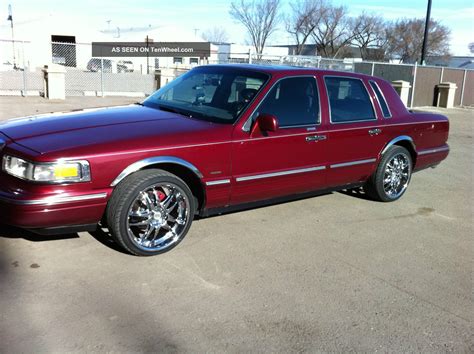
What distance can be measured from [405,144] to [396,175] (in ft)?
1.40

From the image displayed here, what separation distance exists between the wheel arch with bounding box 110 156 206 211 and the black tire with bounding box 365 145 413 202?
8.48 ft

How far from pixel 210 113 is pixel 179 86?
0.89 metres

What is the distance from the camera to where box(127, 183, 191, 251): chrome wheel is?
411 cm

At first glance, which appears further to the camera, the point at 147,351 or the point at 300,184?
the point at 300,184

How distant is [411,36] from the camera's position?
6400 centimetres

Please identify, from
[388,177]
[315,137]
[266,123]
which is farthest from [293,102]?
[388,177]

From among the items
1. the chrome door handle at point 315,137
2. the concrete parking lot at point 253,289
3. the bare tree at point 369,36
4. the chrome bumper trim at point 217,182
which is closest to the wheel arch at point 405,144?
the concrete parking lot at point 253,289

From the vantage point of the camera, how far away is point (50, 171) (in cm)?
365

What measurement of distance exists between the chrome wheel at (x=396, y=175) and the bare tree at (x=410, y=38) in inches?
2452

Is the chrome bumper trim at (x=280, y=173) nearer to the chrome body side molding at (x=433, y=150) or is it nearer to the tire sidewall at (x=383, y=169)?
the tire sidewall at (x=383, y=169)

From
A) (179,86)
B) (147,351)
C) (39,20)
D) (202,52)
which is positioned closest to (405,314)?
(147,351)

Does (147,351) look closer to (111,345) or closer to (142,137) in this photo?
(111,345)

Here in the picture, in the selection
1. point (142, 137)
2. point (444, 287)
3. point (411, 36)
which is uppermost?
point (411, 36)

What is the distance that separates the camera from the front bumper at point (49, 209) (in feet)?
11.9
